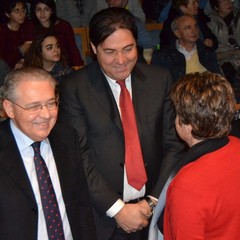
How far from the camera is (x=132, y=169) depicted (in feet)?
7.37

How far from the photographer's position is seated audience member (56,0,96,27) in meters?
5.98

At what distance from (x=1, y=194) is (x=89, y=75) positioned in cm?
80

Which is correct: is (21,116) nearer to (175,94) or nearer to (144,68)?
(175,94)

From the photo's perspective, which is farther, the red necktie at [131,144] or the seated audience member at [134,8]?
the seated audience member at [134,8]

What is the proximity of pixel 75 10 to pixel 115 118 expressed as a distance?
13.5 ft

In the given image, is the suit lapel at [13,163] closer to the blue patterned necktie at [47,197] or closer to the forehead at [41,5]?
the blue patterned necktie at [47,197]

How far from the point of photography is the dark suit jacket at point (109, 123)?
7.25 ft

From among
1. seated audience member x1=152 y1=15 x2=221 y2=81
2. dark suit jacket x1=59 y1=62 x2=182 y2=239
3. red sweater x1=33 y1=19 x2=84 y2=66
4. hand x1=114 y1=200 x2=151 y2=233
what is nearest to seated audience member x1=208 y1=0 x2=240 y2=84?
seated audience member x1=152 y1=15 x2=221 y2=81

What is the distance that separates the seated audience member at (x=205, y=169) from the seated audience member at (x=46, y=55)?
288 centimetres

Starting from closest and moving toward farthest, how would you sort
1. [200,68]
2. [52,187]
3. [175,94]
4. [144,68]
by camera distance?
[175,94] < [52,187] < [144,68] < [200,68]

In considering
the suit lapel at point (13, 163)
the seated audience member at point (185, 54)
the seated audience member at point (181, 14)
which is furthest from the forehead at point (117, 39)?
the seated audience member at point (181, 14)

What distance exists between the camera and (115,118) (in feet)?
7.30

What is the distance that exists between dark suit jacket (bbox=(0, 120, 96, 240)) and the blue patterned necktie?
0.06m

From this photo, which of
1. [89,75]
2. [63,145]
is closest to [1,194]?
[63,145]
